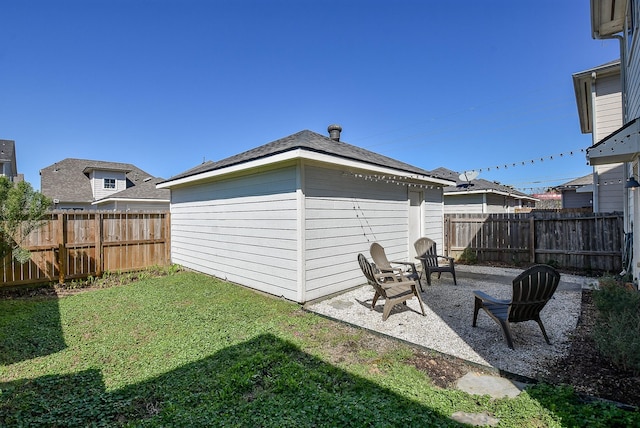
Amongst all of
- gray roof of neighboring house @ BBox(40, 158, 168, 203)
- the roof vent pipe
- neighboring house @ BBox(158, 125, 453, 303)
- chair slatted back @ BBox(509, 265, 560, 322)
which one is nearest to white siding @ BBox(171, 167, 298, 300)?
neighboring house @ BBox(158, 125, 453, 303)

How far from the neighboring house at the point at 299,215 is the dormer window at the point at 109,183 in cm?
1516

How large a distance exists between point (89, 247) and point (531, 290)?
9.17m

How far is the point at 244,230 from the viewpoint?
639 cm

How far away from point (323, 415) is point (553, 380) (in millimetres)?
2149

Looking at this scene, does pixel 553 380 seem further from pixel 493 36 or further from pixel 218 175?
pixel 493 36

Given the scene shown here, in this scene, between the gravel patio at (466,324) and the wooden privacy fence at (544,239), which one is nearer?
the gravel patio at (466,324)

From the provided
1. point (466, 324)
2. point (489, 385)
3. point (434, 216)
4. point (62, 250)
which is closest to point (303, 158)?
point (466, 324)

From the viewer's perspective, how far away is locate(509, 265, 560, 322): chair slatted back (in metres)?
3.33

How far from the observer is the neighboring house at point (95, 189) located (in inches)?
651

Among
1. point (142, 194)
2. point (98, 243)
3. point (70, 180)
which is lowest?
point (98, 243)

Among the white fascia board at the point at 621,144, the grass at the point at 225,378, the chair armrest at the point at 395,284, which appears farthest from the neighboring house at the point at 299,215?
the white fascia board at the point at 621,144

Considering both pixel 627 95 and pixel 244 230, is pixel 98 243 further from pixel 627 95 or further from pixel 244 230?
pixel 627 95

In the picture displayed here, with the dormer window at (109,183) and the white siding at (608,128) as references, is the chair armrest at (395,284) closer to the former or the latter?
the white siding at (608,128)

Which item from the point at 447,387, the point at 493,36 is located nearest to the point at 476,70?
the point at 493,36
